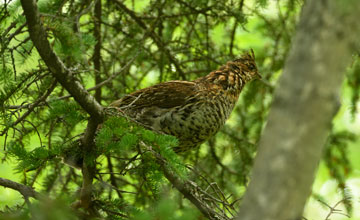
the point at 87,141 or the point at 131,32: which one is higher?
the point at 131,32

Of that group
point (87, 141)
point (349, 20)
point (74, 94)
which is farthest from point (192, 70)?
point (349, 20)

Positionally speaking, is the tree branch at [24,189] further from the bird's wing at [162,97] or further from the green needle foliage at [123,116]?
the bird's wing at [162,97]

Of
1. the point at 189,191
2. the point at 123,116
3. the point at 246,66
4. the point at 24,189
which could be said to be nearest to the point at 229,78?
the point at 246,66

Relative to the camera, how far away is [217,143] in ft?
16.6

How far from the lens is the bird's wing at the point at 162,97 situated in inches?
153

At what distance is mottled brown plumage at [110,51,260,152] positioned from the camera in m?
3.79

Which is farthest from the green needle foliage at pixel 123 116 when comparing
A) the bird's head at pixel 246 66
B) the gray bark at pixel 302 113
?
the gray bark at pixel 302 113

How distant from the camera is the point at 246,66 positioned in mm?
4551

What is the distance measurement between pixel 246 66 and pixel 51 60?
262 centimetres

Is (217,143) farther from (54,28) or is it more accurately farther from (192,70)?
(54,28)

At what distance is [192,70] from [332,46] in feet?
11.2

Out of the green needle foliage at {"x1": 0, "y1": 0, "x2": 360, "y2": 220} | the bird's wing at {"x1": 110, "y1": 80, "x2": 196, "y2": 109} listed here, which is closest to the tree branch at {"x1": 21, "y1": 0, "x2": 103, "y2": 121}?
the green needle foliage at {"x1": 0, "y1": 0, "x2": 360, "y2": 220}

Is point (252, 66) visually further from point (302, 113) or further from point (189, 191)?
point (302, 113)

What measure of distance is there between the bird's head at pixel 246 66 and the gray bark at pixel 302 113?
10.2 ft
